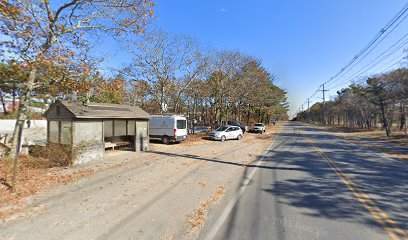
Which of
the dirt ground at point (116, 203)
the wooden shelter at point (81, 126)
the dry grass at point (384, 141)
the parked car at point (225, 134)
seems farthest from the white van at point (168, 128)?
the dry grass at point (384, 141)

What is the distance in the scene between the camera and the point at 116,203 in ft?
18.3

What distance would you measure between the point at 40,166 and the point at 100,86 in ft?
13.9

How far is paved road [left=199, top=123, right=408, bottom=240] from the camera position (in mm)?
4164

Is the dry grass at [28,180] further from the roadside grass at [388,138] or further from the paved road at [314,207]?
the roadside grass at [388,138]

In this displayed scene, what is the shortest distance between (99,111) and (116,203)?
807cm

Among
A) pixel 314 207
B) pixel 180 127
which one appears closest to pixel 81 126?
pixel 180 127

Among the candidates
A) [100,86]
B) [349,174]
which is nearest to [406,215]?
[349,174]

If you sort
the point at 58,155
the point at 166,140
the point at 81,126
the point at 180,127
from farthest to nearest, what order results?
the point at 180,127 < the point at 166,140 < the point at 81,126 < the point at 58,155

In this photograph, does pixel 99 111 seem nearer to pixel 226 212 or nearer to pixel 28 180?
pixel 28 180

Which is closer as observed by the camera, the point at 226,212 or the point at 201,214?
the point at 201,214

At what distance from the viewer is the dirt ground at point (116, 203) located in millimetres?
4191

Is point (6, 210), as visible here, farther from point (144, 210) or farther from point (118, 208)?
point (144, 210)

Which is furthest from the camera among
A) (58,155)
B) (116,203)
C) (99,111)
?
(99,111)

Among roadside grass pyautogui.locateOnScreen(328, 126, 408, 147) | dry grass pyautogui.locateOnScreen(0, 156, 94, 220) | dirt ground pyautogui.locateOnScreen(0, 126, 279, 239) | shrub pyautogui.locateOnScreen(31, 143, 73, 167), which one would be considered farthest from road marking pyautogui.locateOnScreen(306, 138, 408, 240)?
roadside grass pyautogui.locateOnScreen(328, 126, 408, 147)
